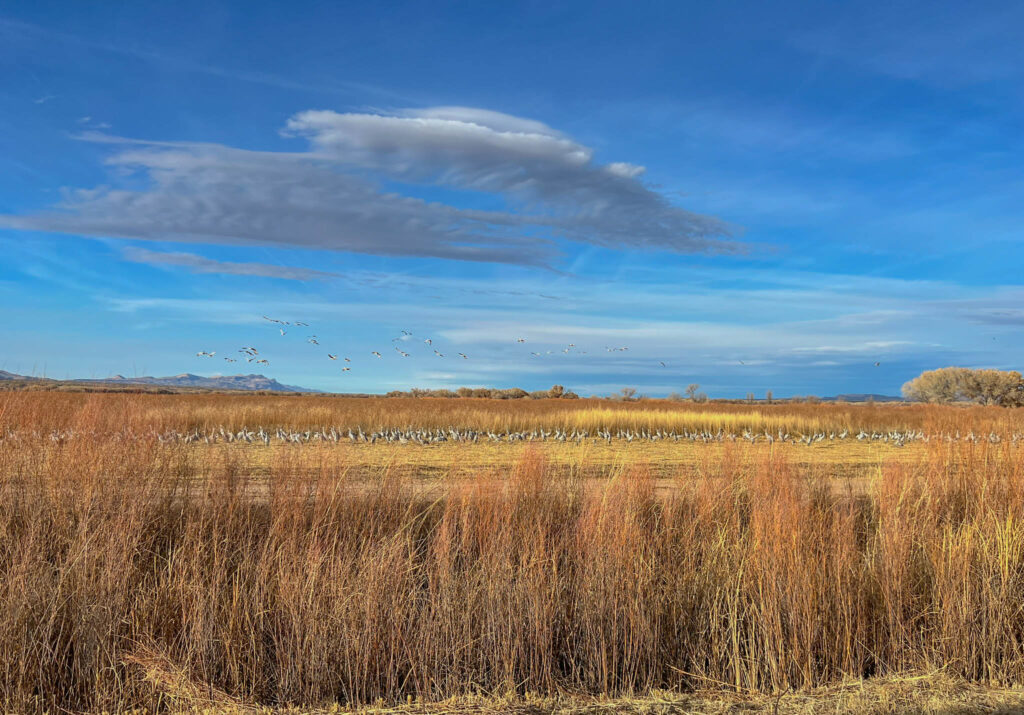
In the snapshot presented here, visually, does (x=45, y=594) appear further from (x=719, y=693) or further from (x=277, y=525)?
(x=719, y=693)

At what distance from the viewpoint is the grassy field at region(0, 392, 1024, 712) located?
539cm

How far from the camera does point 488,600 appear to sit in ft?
18.9

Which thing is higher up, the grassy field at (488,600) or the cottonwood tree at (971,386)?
the cottonwood tree at (971,386)

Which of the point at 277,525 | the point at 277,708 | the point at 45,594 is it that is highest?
the point at 277,525

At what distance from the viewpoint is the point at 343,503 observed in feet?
25.5

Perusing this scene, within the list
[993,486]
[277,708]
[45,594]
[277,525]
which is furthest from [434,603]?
[993,486]

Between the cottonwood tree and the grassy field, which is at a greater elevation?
the cottonwood tree

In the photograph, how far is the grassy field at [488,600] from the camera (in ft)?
17.7

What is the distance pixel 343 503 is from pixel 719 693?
437 cm

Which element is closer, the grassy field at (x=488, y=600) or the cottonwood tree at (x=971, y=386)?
the grassy field at (x=488, y=600)

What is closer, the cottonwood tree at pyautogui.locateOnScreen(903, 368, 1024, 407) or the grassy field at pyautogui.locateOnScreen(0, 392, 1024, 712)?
the grassy field at pyautogui.locateOnScreen(0, 392, 1024, 712)

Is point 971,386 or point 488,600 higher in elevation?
point 971,386

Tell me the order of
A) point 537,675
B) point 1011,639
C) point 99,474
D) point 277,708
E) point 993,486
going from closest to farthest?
point 277,708 < point 537,675 < point 1011,639 < point 99,474 < point 993,486

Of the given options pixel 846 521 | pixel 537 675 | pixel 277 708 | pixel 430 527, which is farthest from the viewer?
pixel 430 527
